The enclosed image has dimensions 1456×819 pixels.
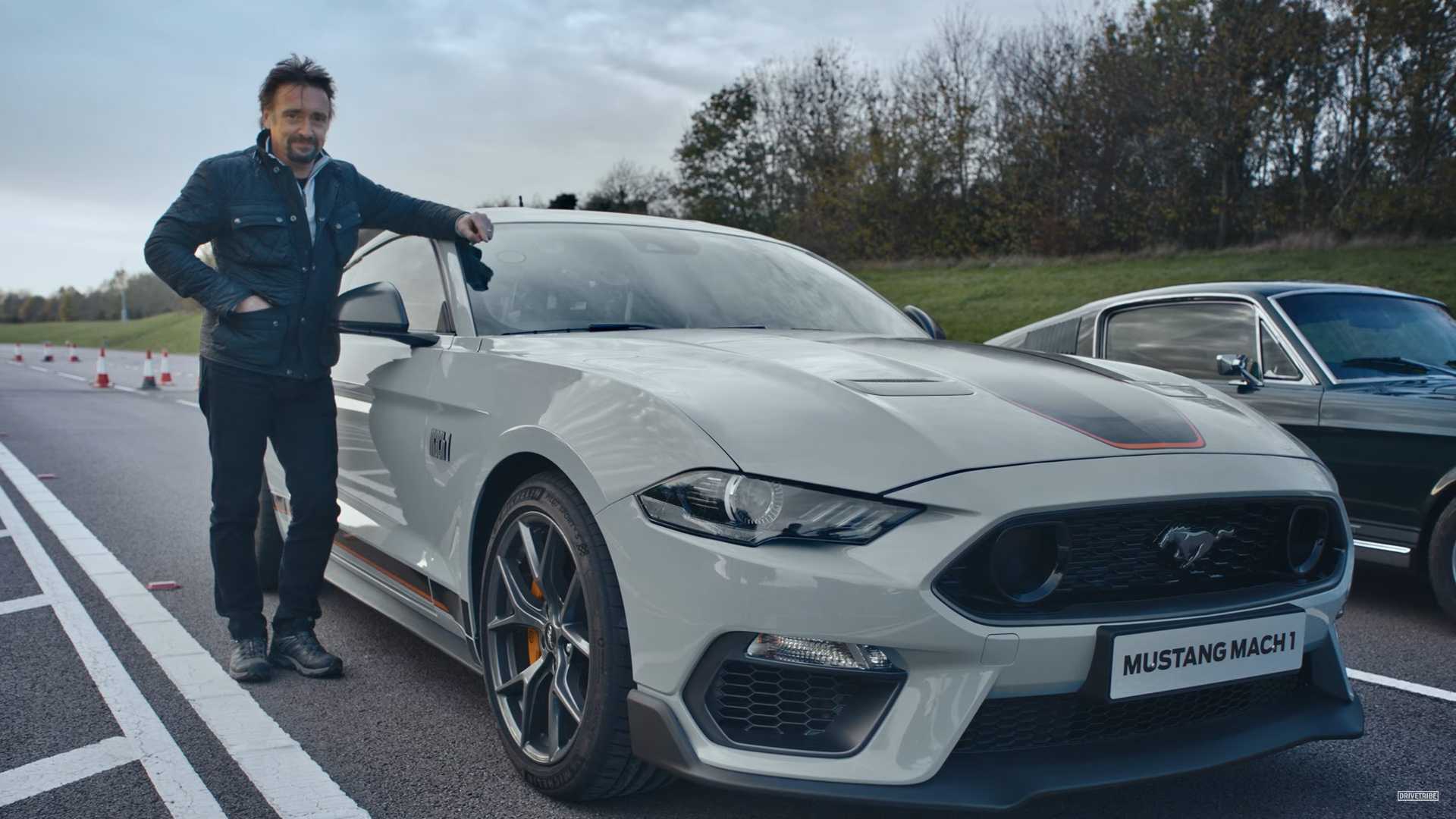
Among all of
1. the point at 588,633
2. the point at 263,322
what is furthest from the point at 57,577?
the point at 588,633

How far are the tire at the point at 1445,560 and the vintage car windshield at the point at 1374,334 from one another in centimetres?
88

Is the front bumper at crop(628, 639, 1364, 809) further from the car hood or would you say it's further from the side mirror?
the side mirror

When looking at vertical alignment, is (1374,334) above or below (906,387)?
above

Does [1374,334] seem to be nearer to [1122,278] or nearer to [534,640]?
[534,640]

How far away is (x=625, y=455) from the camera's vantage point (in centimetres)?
244

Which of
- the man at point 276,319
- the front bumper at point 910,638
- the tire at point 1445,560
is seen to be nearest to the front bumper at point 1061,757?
the front bumper at point 910,638

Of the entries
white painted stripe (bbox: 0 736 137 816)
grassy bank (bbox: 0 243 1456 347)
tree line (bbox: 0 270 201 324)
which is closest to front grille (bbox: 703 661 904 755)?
white painted stripe (bbox: 0 736 137 816)

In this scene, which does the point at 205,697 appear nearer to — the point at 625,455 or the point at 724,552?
the point at 625,455

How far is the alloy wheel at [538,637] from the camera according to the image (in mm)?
2611

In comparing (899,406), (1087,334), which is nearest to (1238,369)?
(1087,334)

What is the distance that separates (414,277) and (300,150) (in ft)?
1.82

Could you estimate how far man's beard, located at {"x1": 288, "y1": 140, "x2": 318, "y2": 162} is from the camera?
3.80 m

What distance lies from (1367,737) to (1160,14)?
28324 mm

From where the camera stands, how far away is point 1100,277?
79.5 feet
